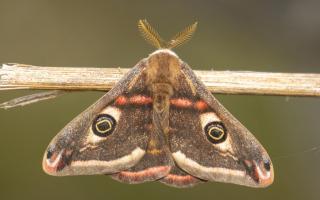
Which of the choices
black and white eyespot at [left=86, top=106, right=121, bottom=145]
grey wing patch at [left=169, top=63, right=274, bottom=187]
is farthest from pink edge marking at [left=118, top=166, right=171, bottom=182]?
black and white eyespot at [left=86, top=106, right=121, bottom=145]

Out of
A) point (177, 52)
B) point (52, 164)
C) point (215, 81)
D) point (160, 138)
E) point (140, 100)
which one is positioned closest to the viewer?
point (52, 164)

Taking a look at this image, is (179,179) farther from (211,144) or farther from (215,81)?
(215,81)

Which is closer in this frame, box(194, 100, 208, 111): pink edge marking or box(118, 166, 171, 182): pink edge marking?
box(118, 166, 171, 182): pink edge marking

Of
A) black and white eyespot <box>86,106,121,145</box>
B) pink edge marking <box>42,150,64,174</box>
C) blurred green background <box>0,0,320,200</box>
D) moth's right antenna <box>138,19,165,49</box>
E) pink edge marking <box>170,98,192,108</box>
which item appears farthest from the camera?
blurred green background <box>0,0,320,200</box>

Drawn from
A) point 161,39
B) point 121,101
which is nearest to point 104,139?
point 121,101

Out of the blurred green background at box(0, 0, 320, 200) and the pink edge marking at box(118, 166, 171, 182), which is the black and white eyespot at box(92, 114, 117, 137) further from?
the blurred green background at box(0, 0, 320, 200)

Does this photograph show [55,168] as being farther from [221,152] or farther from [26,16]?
[26,16]

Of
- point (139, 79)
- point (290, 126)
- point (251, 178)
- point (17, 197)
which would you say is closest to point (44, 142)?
point (17, 197)
